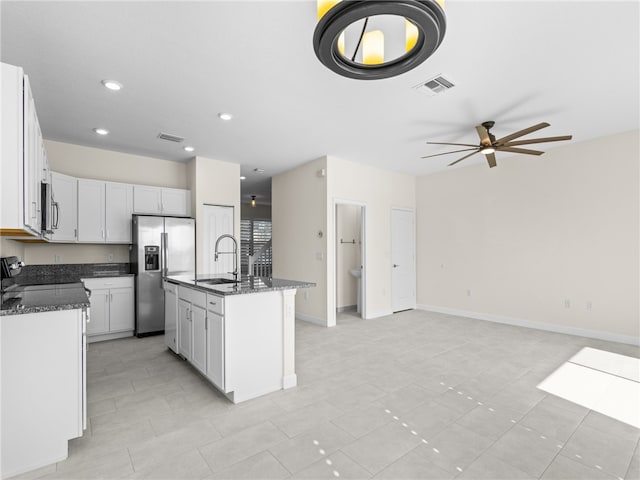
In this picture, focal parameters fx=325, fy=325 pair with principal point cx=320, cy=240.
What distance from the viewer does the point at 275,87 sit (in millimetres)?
3121

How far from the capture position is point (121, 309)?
470cm

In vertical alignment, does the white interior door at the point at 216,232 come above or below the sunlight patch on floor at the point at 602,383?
above

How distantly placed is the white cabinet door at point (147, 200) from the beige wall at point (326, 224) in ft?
7.25

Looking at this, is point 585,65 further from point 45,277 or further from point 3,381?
point 45,277

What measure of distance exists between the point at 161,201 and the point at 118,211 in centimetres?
63

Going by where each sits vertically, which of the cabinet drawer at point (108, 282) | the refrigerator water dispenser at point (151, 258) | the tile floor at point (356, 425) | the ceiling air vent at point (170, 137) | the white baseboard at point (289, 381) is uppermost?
the ceiling air vent at point (170, 137)

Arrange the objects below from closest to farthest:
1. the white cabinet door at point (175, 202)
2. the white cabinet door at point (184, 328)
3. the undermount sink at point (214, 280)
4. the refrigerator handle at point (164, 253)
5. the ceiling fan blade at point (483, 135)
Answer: the white cabinet door at point (184, 328) → the undermount sink at point (214, 280) → the ceiling fan blade at point (483, 135) → the refrigerator handle at point (164, 253) → the white cabinet door at point (175, 202)

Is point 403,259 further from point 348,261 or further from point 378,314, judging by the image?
point 378,314

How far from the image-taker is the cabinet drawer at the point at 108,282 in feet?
14.7

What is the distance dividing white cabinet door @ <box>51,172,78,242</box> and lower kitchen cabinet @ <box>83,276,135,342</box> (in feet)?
2.26

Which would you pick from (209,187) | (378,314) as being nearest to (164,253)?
(209,187)

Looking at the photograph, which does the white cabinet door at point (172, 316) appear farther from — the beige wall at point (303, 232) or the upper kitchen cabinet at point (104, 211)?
the beige wall at point (303, 232)

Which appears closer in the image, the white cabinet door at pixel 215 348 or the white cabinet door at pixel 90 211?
the white cabinet door at pixel 215 348

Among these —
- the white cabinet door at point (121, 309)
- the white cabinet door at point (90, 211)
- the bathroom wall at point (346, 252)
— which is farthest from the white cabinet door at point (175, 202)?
the bathroom wall at point (346, 252)
